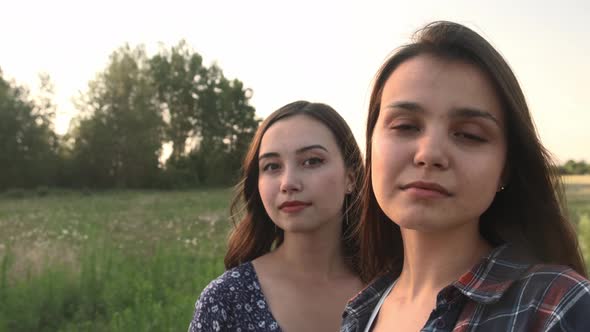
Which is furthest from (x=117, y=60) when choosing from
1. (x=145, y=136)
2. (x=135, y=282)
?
(x=135, y=282)

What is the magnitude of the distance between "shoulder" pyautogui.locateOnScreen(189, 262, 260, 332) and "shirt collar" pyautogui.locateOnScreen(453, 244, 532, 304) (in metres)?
1.12

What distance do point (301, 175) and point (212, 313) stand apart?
637 mm

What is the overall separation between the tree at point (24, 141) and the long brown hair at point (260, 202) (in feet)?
128

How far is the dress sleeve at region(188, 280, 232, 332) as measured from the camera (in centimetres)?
213

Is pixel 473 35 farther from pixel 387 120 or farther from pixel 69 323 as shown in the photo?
pixel 69 323

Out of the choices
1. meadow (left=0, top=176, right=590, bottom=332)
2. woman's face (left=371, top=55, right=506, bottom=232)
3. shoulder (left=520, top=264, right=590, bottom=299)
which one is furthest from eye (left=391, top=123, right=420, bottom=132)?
meadow (left=0, top=176, right=590, bottom=332)

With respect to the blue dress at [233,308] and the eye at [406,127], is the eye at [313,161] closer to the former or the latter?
the blue dress at [233,308]

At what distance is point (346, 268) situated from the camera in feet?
8.09

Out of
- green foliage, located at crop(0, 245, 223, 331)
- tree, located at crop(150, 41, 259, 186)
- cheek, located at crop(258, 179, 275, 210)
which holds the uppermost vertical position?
tree, located at crop(150, 41, 259, 186)

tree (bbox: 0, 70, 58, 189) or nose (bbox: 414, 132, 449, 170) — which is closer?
nose (bbox: 414, 132, 449, 170)

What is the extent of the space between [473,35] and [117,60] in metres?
48.1

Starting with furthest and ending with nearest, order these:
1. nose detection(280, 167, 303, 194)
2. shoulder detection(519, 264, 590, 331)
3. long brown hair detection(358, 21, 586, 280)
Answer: nose detection(280, 167, 303, 194) → long brown hair detection(358, 21, 586, 280) → shoulder detection(519, 264, 590, 331)

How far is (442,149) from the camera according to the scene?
1231 mm

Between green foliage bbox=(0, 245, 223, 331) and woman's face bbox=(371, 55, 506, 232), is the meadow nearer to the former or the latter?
green foliage bbox=(0, 245, 223, 331)
